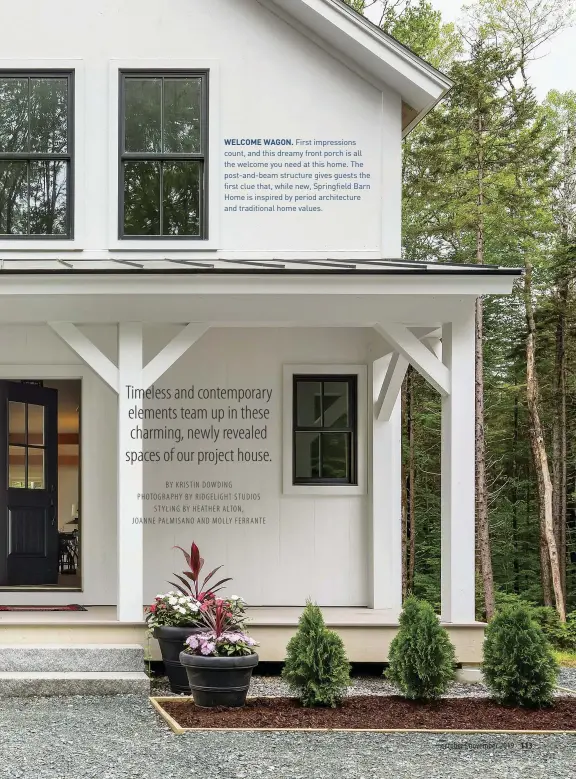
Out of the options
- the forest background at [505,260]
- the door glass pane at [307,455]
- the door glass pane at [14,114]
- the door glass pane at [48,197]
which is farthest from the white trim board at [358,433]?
the forest background at [505,260]

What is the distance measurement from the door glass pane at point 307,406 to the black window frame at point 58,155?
8.55ft

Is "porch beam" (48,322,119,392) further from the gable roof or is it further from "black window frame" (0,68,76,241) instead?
the gable roof

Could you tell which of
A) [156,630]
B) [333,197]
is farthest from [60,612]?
[333,197]

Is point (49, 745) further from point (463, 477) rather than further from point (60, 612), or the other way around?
point (463, 477)

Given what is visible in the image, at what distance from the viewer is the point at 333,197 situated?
9664 millimetres

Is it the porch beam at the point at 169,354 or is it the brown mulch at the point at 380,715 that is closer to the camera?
the brown mulch at the point at 380,715

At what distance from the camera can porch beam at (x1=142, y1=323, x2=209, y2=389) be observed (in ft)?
26.7

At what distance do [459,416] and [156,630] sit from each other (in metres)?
2.90

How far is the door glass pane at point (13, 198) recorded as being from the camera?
375 inches

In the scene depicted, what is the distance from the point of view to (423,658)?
7.13 meters

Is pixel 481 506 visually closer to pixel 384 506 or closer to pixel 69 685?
pixel 384 506

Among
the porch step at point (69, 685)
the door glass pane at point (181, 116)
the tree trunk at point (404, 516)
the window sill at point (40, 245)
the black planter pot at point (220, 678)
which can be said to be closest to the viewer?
the black planter pot at point (220, 678)

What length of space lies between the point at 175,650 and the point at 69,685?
0.82m

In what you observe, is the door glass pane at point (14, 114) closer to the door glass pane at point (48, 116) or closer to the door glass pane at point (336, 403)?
the door glass pane at point (48, 116)
